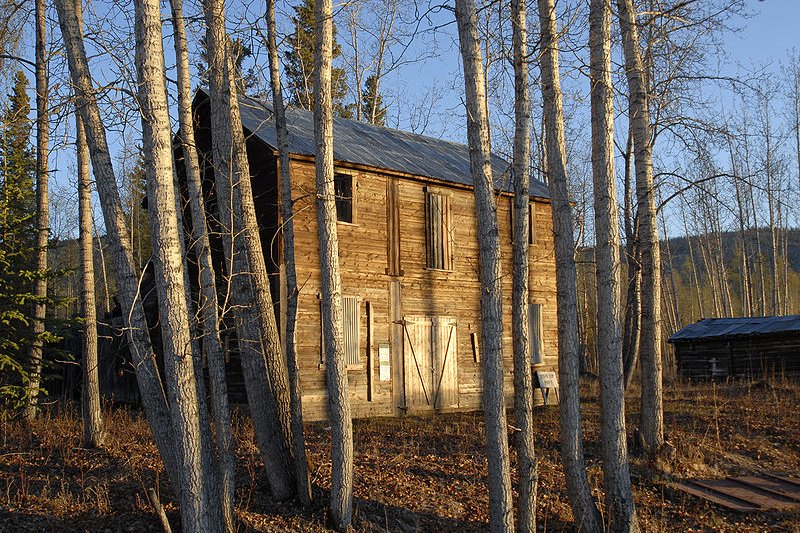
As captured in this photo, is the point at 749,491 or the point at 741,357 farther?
the point at 741,357

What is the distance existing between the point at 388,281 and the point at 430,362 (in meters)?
2.49

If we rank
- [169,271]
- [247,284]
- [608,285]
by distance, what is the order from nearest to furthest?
[169,271] → [608,285] → [247,284]

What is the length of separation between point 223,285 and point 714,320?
21.7m

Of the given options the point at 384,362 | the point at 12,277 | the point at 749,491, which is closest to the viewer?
the point at 749,491

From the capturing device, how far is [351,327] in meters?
17.3

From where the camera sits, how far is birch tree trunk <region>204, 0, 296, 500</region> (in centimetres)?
991

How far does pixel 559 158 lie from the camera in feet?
32.1

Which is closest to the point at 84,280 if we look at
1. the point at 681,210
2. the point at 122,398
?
the point at 122,398

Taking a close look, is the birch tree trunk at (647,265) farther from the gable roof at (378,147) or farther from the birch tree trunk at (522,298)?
the gable roof at (378,147)

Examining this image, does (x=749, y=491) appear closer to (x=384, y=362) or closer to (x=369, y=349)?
(x=384, y=362)

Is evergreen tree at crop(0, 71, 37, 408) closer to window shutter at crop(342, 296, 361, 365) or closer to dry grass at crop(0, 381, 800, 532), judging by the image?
dry grass at crop(0, 381, 800, 532)

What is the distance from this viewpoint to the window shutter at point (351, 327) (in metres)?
17.3

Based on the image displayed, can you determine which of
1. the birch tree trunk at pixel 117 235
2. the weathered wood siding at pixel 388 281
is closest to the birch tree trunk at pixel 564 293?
the birch tree trunk at pixel 117 235

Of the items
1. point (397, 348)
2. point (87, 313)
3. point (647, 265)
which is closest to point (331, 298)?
point (87, 313)
